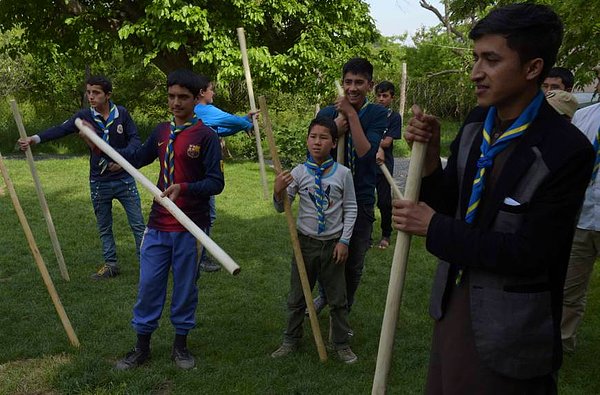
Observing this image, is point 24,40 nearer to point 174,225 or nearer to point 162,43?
point 162,43

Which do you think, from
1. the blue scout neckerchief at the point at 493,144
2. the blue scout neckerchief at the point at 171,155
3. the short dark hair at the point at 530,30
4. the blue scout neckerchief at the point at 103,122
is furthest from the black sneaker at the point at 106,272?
the short dark hair at the point at 530,30

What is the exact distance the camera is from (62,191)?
439 inches

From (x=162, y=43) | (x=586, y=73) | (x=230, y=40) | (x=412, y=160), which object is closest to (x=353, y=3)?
(x=230, y=40)

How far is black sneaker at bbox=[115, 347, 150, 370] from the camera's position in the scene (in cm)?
409

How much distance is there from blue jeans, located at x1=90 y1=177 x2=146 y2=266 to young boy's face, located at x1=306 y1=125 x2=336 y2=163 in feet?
9.55

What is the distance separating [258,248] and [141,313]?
11.1ft

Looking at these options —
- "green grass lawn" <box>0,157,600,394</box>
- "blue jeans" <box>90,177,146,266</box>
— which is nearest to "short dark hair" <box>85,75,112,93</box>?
"blue jeans" <box>90,177,146,266</box>

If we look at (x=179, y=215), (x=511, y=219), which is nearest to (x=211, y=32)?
(x=179, y=215)

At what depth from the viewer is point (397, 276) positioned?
2.21m

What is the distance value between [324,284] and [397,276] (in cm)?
204

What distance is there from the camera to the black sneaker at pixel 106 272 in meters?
6.18

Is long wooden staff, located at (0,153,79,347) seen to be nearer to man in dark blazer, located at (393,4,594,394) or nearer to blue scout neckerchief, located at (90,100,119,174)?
blue scout neckerchief, located at (90,100,119,174)

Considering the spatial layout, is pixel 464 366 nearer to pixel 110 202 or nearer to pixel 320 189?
pixel 320 189

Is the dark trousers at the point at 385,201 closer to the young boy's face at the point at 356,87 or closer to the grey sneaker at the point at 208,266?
the grey sneaker at the point at 208,266
